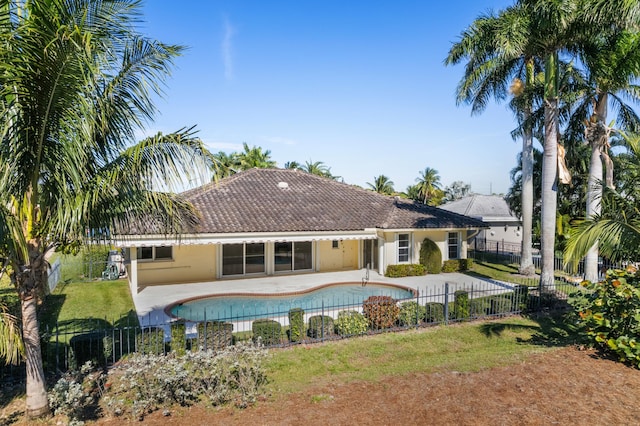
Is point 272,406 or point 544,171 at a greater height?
point 544,171

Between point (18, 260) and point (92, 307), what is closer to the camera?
point (18, 260)

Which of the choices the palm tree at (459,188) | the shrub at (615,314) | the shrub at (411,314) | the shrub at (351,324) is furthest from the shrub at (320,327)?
the palm tree at (459,188)

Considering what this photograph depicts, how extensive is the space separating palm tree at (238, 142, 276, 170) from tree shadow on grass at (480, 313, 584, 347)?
3710 centimetres

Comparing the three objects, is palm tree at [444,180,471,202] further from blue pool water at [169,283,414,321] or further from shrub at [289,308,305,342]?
shrub at [289,308,305,342]

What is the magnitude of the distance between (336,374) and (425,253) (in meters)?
17.8

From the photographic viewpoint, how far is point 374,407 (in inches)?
291

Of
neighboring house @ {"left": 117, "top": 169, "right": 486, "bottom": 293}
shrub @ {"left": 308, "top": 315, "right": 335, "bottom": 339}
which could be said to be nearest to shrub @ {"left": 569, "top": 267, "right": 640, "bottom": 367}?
shrub @ {"left": 308, "top": 315, "right": 335, "bottom": 339}

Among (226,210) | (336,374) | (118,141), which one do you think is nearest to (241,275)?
(226,210)

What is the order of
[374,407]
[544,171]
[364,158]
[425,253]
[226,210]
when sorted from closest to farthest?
1. [374,407]
2. [544,171]
3. [226,210]
4. [425,253]
5. [364,158]

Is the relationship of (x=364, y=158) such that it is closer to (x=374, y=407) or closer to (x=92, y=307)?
(x=92, y=307)

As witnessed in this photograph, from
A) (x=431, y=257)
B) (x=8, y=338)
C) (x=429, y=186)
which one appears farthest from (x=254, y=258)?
(x=429, y=186)

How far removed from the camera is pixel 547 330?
14.1 m

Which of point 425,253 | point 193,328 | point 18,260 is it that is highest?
point 18,260

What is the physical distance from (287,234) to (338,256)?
6.14 meters
